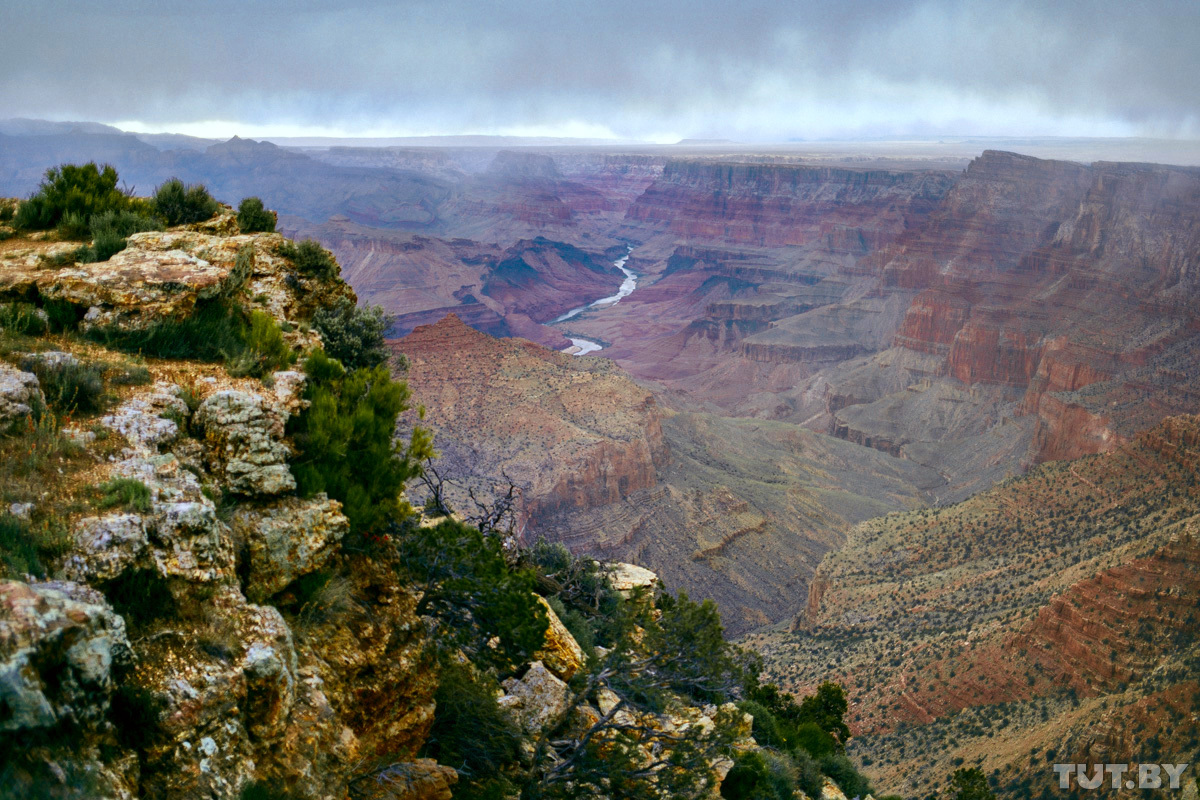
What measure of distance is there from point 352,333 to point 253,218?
275cm

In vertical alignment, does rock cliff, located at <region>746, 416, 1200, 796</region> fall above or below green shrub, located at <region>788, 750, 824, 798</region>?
below

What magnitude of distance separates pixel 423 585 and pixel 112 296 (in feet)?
15.6

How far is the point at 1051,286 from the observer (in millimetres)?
97938

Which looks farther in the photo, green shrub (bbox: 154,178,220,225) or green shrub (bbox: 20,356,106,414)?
green shrub (bbox: 154,178,220,225)

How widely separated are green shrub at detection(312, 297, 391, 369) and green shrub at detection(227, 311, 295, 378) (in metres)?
1.25

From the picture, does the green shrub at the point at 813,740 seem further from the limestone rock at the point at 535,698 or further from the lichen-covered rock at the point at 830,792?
the limestone rock at the point at 535,698

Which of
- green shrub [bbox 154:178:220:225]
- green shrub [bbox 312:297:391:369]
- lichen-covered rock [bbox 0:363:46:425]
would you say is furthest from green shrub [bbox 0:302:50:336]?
green shrub [bbox 154:178:220:225]

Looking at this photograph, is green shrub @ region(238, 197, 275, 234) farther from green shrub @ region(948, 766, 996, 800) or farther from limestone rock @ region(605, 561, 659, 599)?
green shrub @ region(948, 766, 996, 800)

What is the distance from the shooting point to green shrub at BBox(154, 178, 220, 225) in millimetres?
10852

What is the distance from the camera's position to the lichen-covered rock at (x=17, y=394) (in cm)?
572

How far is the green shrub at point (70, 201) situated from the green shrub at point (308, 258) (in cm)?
244

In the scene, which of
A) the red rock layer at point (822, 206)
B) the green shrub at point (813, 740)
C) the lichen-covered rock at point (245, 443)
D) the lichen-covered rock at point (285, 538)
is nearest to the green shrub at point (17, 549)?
the lichen-covered rock at point (285, 538)

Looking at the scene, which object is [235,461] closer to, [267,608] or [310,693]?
[267,608]

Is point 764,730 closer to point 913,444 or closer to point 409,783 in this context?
point 409,783
